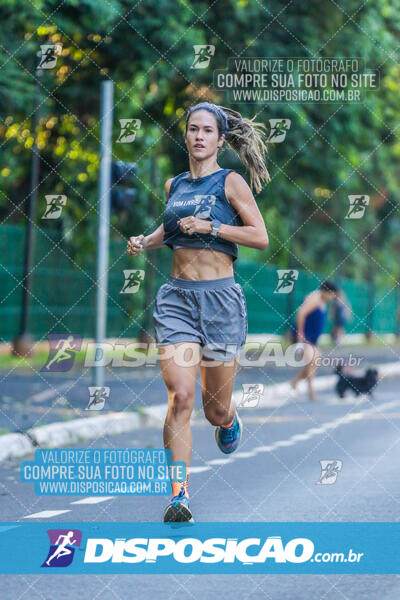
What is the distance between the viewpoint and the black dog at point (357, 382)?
16141mm

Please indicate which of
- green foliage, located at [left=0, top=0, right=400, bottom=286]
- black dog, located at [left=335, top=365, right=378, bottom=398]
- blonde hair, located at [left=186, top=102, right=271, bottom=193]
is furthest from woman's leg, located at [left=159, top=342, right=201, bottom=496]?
green foliage, located at [left=0, top=0, right=400, bottom=286]

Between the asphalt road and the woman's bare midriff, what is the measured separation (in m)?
1.51

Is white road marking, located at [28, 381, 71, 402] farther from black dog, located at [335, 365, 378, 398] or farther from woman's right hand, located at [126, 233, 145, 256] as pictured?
woman's right hand, located at [126, 233, 145, 256]

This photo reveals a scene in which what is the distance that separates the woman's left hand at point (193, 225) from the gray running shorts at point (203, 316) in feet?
1.16

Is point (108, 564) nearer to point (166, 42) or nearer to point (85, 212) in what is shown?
point (166, 42)

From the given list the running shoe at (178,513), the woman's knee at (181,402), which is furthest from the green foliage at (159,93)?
the running shoe at (178,513)

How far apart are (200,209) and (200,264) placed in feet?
0.96

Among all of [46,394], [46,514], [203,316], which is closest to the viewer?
[203,316]

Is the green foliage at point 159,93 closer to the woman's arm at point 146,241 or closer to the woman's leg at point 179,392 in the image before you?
the woman's arm at point 146,241

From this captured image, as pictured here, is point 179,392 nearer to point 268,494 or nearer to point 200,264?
point 200,264

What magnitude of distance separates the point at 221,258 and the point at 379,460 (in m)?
4.37

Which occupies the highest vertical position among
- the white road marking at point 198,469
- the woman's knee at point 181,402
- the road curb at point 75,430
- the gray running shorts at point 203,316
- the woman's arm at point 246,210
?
the woman's arm at point 246,210

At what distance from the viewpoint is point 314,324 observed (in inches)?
730

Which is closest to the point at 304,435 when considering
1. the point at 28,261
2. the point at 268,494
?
the point at 268,494
